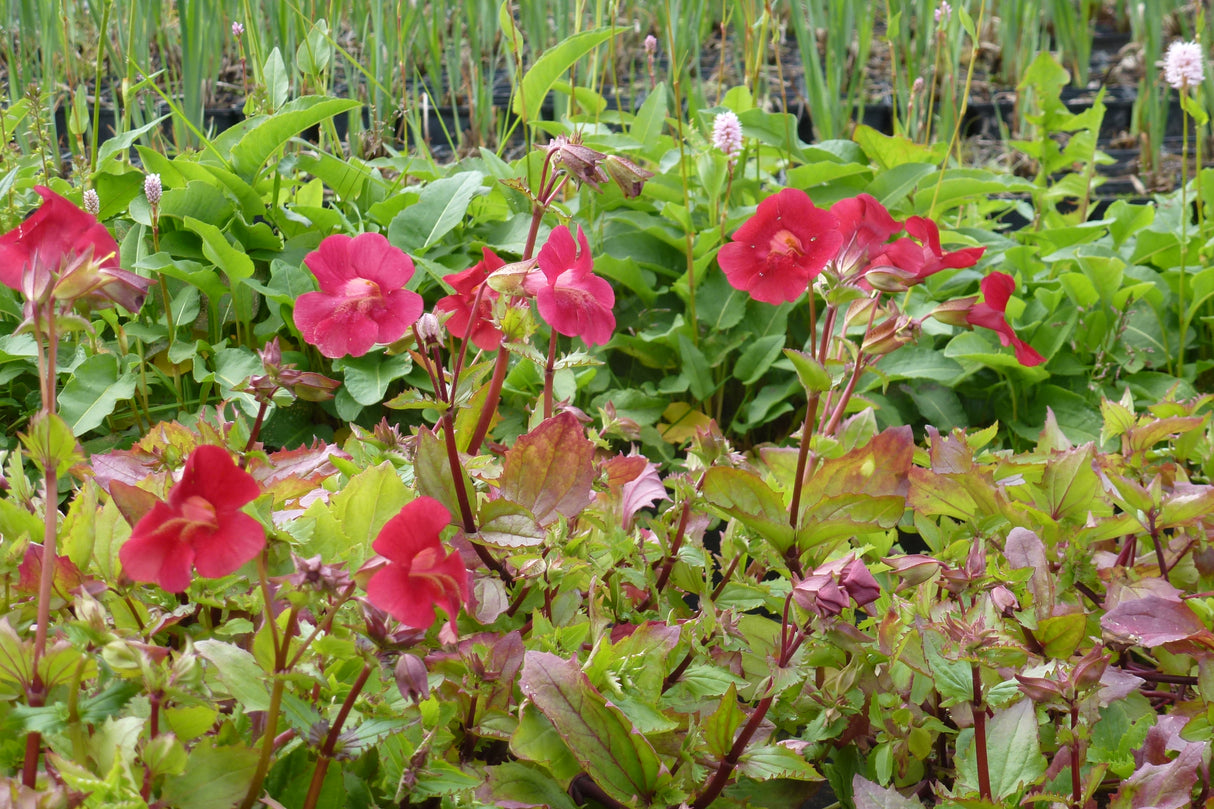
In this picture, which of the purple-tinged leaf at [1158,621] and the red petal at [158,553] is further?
the purple-tinged leaf at [1158,621]

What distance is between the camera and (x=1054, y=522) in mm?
852

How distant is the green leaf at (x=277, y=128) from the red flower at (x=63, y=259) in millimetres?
1055

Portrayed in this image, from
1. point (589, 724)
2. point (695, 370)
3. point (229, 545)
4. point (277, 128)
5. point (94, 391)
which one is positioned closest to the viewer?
point (229, 545)

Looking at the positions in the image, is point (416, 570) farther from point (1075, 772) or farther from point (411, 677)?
point (1075, 772)

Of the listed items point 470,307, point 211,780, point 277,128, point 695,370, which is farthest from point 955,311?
point 277,128

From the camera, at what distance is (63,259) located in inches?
19.6

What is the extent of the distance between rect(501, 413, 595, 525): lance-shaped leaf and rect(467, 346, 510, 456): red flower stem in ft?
0.24

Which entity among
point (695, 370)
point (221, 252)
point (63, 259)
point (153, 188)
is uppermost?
point (63, 259)

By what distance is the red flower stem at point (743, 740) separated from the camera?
62cm

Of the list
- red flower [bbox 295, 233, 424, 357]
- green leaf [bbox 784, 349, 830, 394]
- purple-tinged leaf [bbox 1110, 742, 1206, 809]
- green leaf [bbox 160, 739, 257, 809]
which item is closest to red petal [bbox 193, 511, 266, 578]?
green leaf [bbox 160, 739, 257, 809]

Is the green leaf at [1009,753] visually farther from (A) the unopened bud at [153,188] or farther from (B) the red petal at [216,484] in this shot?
(A) the unopened bud at [153,188]

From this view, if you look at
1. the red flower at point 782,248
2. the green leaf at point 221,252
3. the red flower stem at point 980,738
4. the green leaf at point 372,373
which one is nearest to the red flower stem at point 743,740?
the red flower stem at point 980,738

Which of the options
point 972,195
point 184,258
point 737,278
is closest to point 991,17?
point 972,195

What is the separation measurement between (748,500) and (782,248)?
0.61 ft
